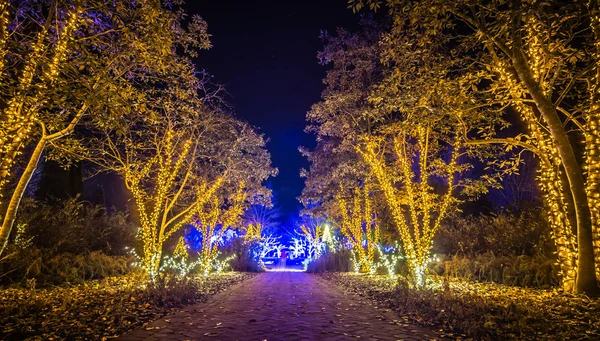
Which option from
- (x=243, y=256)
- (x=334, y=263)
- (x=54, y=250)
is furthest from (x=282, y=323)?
(x=243, y=256)

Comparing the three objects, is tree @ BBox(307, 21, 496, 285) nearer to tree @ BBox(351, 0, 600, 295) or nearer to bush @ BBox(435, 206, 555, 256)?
tree @ BBox(351, 0, 600, 295)

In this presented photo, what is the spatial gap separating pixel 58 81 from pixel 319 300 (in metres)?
7.08

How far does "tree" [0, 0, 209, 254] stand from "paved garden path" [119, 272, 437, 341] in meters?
3.26

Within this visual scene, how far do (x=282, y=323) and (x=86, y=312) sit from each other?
3232mm

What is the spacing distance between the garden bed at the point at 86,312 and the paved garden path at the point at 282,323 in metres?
0.39

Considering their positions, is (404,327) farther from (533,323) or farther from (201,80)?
(201,80)

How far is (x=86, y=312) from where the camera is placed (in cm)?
581

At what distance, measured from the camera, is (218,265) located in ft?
61.7

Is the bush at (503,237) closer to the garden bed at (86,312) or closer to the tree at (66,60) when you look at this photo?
the garden bed at (86,312)

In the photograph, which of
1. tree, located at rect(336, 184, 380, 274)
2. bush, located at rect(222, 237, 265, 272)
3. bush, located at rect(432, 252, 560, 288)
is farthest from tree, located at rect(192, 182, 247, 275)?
bush, located at rect(432, 252, 560, 288)

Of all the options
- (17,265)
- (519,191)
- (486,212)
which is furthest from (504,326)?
(519,191)

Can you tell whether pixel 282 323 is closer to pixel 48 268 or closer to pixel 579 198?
pixel 579 198

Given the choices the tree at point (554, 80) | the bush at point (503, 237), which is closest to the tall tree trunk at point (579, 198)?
the tree at point (554, 80)

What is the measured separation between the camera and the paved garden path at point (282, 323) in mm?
5094
